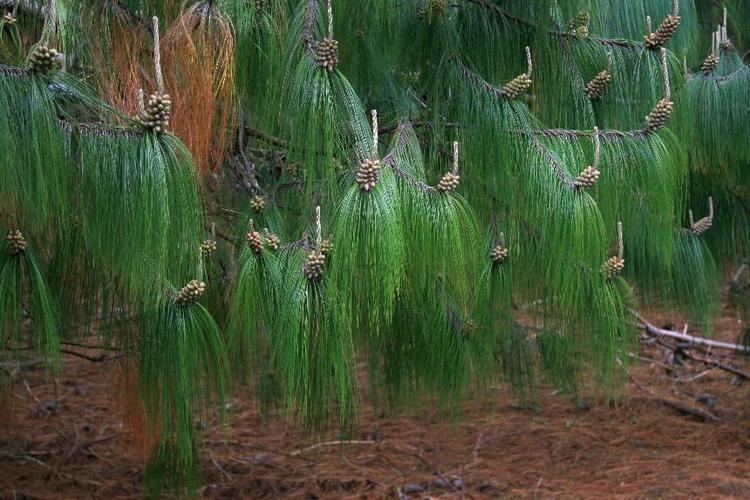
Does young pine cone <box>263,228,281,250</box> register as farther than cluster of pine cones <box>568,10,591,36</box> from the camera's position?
No

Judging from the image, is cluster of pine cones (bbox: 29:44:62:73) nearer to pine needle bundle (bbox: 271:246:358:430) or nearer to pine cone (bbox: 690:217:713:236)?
pine needle bundle (bbox: 271:246:358:430)

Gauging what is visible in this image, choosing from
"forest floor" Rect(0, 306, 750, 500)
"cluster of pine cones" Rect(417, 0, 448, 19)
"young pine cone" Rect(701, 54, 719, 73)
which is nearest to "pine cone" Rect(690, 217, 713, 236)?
"young pine cone" Rect(701, 54, 719, 73)

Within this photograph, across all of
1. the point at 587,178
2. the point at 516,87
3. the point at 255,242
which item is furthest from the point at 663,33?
the point at 255,242

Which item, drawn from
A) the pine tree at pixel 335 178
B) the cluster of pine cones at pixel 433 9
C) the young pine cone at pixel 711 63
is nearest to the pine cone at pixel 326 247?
the pine tree at pixel 335 178

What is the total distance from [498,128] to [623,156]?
257mm

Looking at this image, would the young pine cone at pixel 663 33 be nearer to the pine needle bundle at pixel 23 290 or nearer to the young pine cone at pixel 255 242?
the young pine cone at pixel 255 242

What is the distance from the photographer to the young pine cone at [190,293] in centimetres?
178

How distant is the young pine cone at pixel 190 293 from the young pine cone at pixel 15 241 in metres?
0.29

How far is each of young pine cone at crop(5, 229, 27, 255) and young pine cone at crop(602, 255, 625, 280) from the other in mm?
1081

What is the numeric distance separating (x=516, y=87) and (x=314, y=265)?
61cm

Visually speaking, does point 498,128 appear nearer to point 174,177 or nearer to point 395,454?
point 174,177

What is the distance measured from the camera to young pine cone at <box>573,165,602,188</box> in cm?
181

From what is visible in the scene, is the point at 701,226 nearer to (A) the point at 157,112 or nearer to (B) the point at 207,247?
(B) the point at 207,247

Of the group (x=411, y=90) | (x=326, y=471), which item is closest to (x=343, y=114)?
(x=411, y=90)
